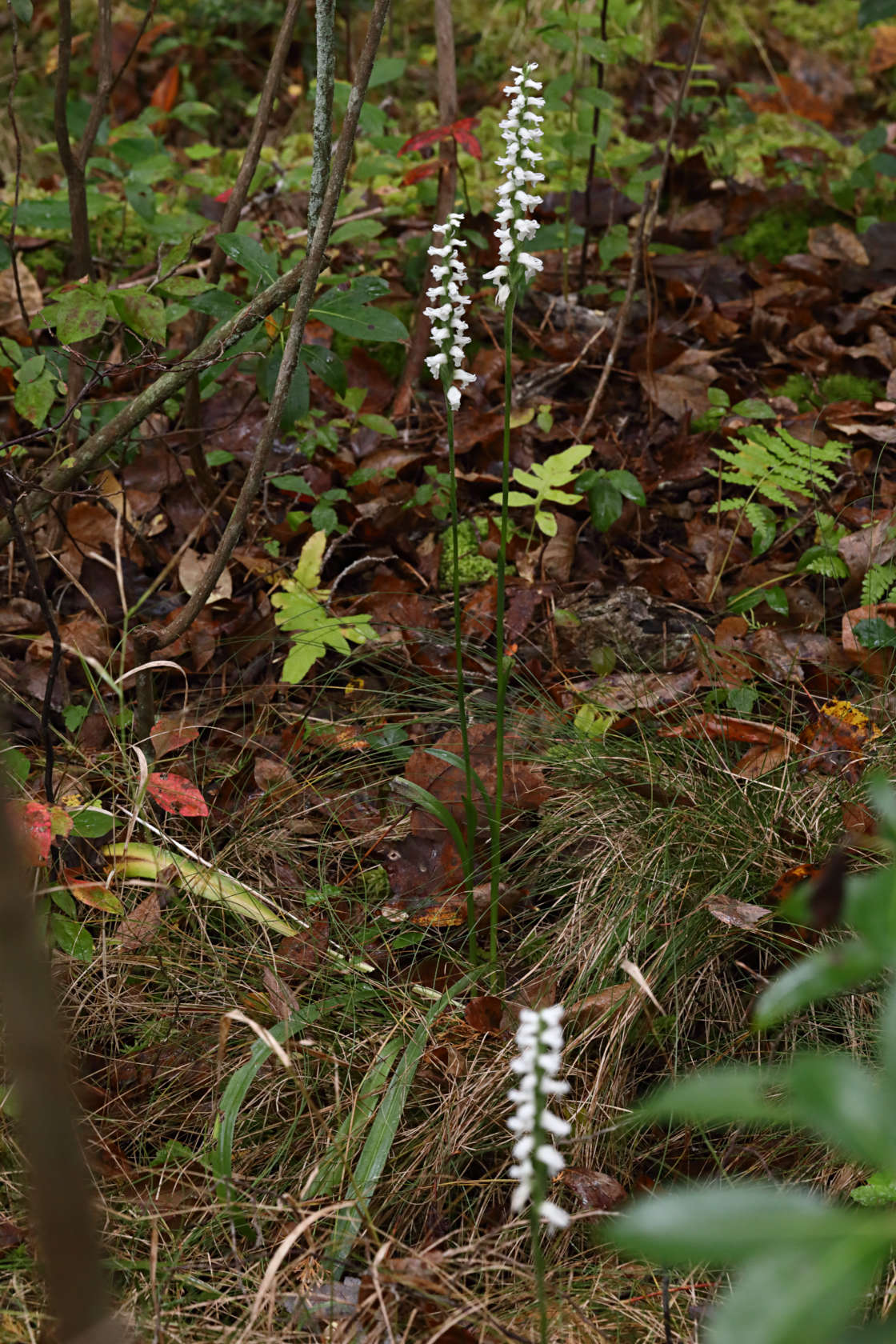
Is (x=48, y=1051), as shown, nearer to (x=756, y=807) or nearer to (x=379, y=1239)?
(x=379, y=1239)

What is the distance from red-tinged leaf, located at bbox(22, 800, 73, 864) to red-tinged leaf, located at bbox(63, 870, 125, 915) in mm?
99

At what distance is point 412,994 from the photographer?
1.88 m

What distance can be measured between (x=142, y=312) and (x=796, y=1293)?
2.03 meters

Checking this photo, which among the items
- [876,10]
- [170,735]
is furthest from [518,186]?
[876,10]

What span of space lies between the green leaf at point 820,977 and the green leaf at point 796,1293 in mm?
150

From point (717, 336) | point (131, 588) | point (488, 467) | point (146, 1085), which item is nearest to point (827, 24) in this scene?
point (717, 336)

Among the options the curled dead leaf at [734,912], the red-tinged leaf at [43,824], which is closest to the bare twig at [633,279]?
the curled dead leaf at [734,912]

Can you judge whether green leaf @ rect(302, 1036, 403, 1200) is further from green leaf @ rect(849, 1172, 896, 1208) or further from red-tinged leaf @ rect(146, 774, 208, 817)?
green leaf @ rect(849, 1172, 896, 1208)

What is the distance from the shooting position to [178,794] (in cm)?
196

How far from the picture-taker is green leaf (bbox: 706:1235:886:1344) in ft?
2.05

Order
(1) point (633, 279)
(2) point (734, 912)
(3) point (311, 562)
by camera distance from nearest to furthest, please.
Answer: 1. (2) point (734, 912)
2. (3) point (311, 562)
3. (1) point (633, 279)

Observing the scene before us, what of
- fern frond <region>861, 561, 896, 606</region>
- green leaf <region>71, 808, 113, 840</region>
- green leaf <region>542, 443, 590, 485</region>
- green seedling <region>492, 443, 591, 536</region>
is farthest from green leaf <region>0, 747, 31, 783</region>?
fern frond <region>861, 561, 896, 606</region>

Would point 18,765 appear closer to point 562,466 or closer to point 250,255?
point 250,255

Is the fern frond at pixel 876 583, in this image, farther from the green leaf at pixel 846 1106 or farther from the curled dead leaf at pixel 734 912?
the green leaf at pixel 846 1106
